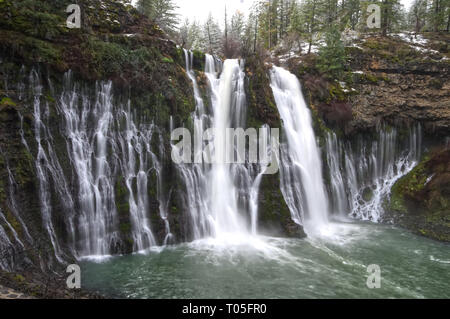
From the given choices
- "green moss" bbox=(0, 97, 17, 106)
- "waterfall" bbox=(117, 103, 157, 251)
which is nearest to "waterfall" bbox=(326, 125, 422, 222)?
"waterfall" bbox=(117, 103, 157, 251)

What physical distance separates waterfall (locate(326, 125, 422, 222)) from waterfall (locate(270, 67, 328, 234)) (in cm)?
153

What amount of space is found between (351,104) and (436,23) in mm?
15057

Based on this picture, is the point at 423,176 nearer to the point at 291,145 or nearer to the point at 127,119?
the point at 291,145

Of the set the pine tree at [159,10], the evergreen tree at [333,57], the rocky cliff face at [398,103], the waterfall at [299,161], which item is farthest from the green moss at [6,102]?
the pine tree at [159,10]

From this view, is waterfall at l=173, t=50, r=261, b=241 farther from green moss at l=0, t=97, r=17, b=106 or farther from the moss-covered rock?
the moss-covered rock

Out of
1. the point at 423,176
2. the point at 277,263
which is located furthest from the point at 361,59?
the point at 277,263

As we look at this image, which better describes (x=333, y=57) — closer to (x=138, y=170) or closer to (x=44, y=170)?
(x=138, y=170)

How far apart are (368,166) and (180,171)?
40.2 feet

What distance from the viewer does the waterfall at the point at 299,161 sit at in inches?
540

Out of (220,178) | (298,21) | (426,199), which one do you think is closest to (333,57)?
(426,199)

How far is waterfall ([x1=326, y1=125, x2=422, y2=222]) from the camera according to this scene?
16344 mm

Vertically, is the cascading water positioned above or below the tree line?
below
